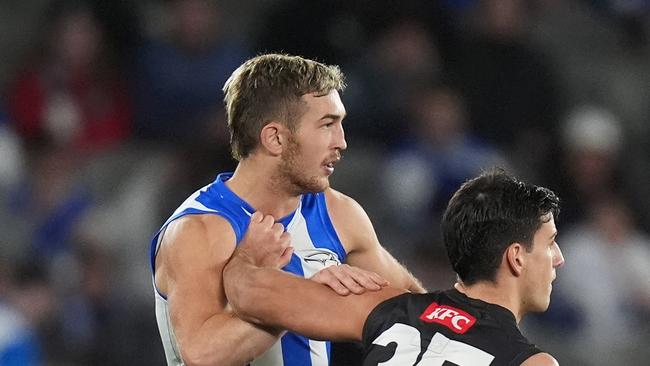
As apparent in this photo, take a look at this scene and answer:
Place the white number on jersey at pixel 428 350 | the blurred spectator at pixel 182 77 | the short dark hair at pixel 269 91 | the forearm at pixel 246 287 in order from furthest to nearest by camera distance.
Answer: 1. the blurred spectator at pixel 182 77
2. the short dark hair at pixel 269 91
3. the forearm at pixel 246 287
4. the white number on jersey at pixel 428 350

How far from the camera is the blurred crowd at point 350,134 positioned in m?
7.73

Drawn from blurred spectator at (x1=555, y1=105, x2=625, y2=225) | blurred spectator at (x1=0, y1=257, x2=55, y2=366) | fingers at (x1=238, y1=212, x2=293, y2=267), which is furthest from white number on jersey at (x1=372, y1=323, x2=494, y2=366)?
blurred spectator at (x1=555, y1=105, x2=625, y2=225)

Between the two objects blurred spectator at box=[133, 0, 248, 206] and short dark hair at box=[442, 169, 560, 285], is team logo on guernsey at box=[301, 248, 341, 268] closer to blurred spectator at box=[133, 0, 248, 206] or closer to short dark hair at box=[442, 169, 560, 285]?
short dark hair at box=[442, 169, 560, 285]

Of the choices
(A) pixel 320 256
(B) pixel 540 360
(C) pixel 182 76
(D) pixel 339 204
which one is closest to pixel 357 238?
(D) pixel 339 204

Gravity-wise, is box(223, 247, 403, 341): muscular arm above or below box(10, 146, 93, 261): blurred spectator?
above

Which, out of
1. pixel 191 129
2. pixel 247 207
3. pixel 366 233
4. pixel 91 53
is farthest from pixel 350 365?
pixel 91 53

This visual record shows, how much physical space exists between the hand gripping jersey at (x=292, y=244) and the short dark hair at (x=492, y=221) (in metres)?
0.84

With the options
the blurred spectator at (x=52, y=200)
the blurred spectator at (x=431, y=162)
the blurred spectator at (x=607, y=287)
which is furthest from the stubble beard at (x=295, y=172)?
the blurred spectator at (x=52, y=200)

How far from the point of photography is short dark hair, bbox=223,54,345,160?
4199mm

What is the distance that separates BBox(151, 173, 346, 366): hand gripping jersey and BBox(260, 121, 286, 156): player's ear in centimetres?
22

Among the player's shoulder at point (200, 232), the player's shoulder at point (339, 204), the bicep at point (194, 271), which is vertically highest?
the player's shoulder at point (339, 204)

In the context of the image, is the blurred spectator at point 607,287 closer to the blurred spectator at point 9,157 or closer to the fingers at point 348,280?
the blurred spectator at point 9,157

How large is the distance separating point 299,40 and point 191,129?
1.08 m

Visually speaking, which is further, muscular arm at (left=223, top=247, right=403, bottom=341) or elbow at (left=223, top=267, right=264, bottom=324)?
elbow at (left=223, top=267, right=264, bottom=324)
